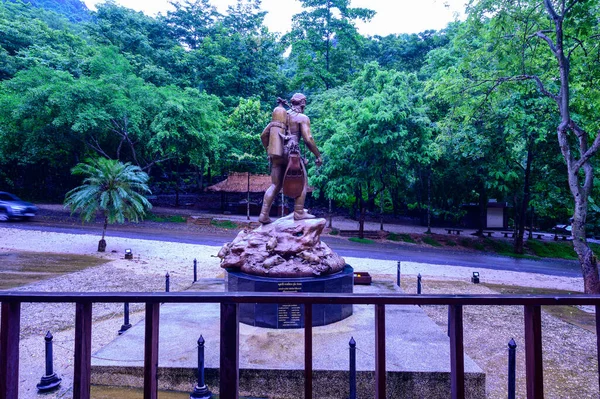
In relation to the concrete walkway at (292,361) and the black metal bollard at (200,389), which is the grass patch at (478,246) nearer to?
the concrete walkway at (292,361)

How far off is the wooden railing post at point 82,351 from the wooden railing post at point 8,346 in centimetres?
24

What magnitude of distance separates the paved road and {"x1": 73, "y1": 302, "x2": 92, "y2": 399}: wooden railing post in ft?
54.8

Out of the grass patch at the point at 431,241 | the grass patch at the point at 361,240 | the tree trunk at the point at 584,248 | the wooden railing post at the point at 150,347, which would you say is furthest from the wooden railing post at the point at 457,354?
the grass patch at the point at 431,241

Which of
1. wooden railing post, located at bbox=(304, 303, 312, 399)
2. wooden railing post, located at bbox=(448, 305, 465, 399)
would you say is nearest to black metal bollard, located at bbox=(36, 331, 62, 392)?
wooden railing post, located at bbox=(304, 303, 312, 399)

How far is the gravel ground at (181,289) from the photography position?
6.30m

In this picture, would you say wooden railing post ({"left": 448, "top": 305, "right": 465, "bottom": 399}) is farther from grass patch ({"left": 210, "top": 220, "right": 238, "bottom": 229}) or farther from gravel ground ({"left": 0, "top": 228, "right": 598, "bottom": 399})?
grass patch ({"left": 210, "top": 220, "right": 238, "bottom": 229})

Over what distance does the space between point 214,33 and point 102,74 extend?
1703cm

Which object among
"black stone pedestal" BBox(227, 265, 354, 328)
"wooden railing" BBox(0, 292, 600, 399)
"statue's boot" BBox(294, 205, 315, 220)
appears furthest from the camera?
"statue's boot" BBox(294, 205, 315, 220)

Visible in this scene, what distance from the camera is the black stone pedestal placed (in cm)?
714

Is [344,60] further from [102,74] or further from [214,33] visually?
[102,74]

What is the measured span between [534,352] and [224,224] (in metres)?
Answer: 24.1

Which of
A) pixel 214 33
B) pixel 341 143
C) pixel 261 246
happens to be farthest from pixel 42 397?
pixel 214 33

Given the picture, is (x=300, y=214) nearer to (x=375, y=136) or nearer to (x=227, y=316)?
(x=227, y=316)

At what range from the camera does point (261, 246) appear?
27.0ft
